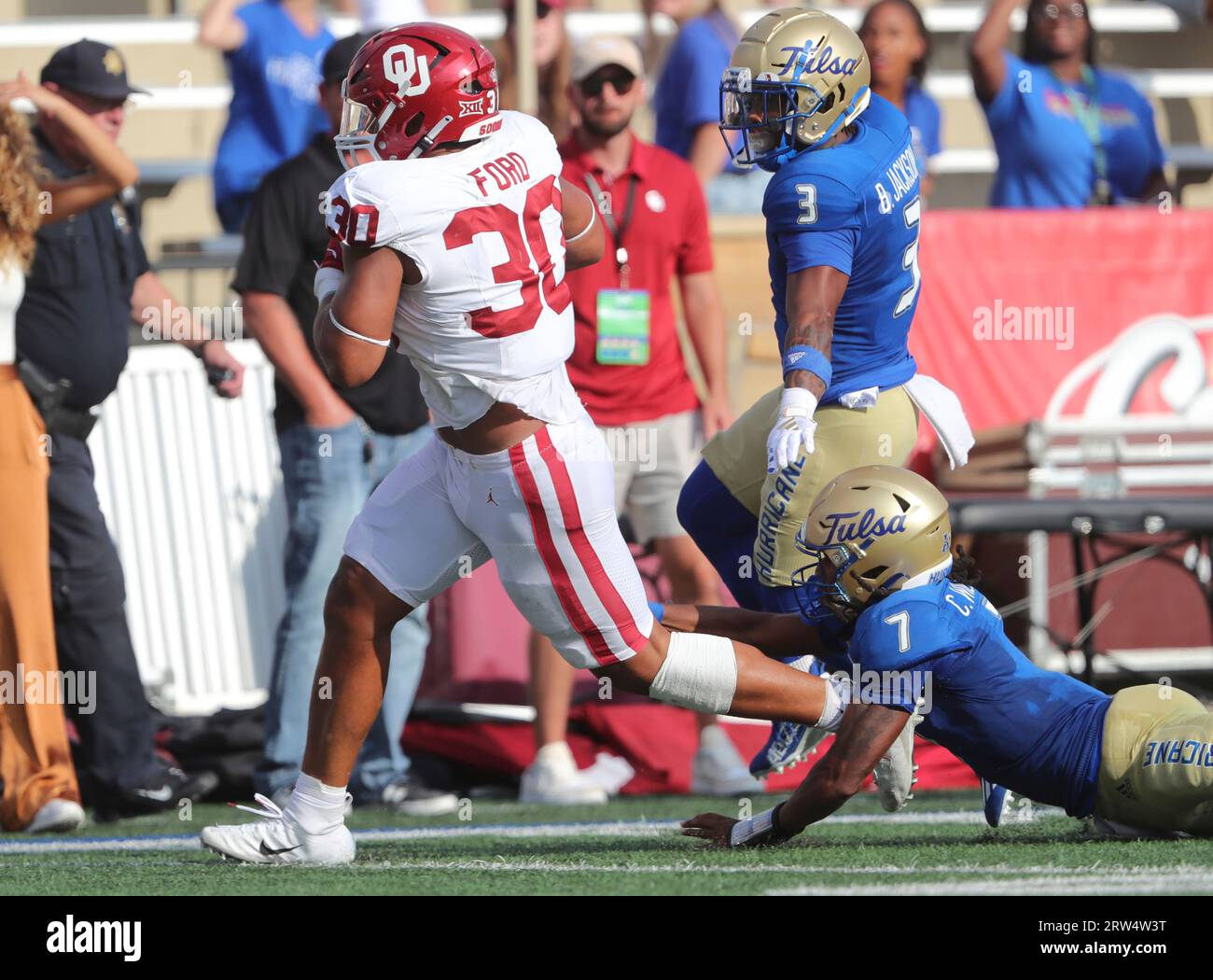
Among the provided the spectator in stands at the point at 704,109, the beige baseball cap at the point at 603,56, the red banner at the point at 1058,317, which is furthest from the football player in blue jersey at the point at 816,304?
the red banner at the point at 1058,317

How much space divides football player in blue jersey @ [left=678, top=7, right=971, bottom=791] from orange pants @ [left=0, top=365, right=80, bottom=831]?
213 centimetres

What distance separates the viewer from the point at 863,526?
4.77 m

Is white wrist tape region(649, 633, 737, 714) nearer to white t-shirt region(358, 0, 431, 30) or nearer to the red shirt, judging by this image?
the red shirt

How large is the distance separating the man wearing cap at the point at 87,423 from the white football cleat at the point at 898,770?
276 cm

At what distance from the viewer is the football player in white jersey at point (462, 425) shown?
4.48 m

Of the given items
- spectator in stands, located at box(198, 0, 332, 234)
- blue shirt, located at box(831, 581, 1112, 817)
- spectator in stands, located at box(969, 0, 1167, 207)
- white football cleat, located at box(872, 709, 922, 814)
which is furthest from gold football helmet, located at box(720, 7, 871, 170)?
spectator in stands, located at box(198, 0, 332, 234)

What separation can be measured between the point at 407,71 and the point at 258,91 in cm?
454

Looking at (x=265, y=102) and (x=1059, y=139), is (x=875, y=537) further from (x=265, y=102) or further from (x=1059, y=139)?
(x=265, y=102)

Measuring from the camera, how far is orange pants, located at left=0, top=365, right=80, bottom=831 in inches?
250

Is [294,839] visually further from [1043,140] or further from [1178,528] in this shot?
[1043,140]

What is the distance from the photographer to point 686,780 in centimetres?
750

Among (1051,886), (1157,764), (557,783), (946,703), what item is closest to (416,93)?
(946,703)

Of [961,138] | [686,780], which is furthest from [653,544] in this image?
[961,138]
